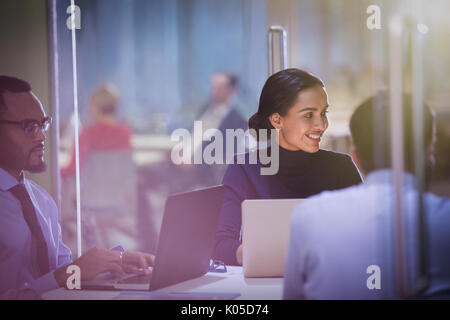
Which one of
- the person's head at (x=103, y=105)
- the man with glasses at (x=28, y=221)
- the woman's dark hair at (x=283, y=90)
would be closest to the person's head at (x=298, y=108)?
the woman's dark hair at (x=283, y=90)

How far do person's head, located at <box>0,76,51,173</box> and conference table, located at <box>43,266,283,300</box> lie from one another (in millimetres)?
587

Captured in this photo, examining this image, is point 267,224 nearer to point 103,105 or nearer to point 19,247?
point 19,247

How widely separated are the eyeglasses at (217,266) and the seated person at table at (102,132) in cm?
288

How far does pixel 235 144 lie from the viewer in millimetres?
5406

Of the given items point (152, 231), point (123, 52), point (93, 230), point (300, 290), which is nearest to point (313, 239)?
point (300, 290)

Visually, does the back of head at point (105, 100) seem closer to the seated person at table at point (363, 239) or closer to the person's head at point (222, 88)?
the person's head at point (222, 88)

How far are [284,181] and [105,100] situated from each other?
3.28m

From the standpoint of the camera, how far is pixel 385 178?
1.47 meters

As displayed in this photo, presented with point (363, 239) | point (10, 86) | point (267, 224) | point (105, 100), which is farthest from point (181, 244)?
point (105, 100)

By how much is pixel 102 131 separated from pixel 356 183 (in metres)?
3.07

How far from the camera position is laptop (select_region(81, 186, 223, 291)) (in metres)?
1.62

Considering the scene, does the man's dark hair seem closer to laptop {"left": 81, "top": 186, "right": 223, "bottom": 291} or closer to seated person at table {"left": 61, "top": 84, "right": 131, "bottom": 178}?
laptop {"left": 81, "top": 186, "right": 223, "bottom": 291}

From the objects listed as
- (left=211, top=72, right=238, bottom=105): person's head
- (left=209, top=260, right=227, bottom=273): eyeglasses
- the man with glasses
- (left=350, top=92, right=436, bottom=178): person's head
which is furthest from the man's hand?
(left=211, top=72, right=238, bottom=105): person's head
